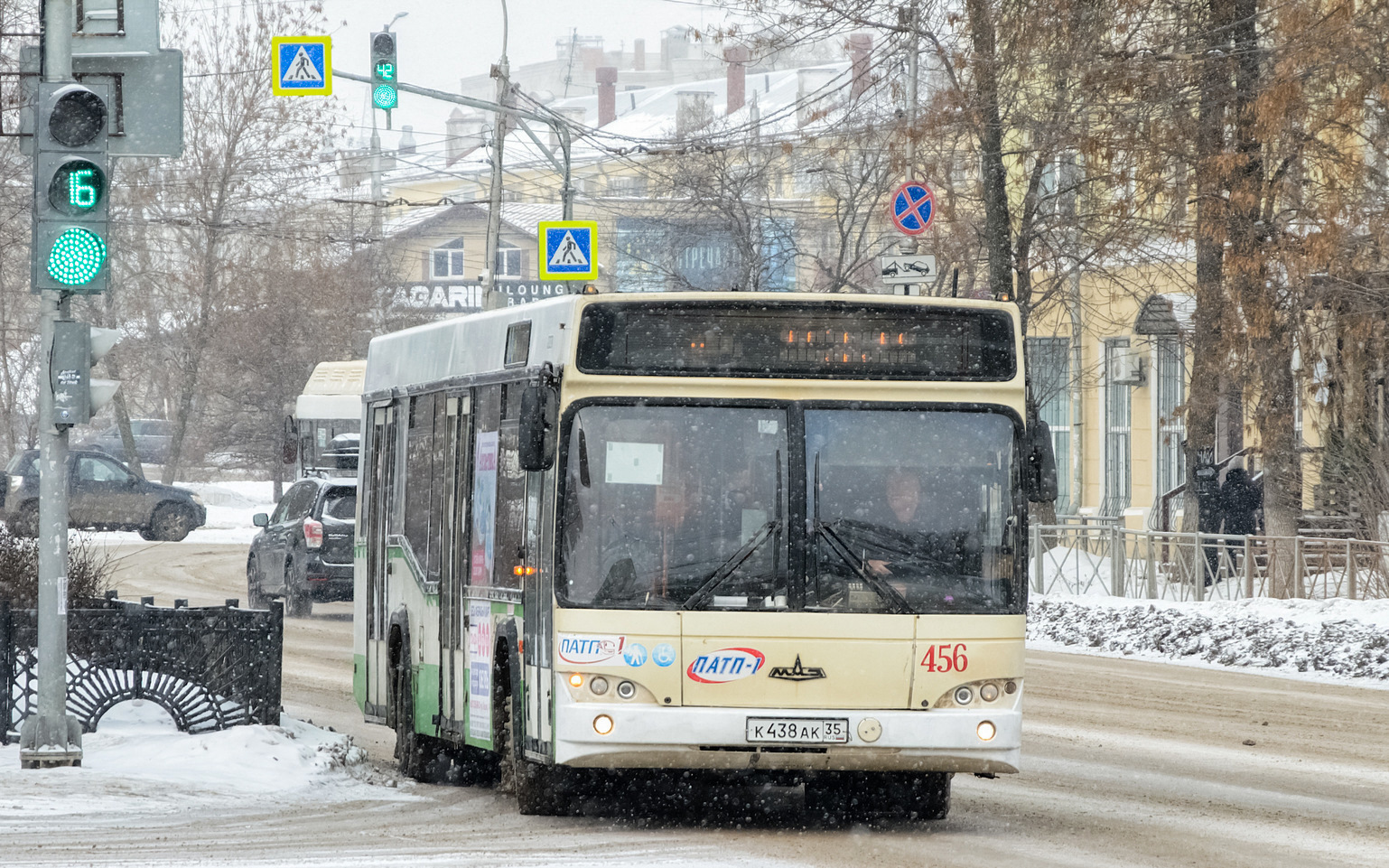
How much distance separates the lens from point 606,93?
114375 mm

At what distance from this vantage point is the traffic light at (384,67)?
1090 inches

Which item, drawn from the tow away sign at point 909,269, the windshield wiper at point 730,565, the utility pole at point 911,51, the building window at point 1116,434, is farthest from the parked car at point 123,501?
the windshield wiper at point 730,565

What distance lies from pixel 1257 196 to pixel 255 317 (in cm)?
3477

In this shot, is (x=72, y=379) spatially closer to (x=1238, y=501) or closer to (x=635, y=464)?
(x=635, y=464)

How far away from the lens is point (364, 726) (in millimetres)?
15312

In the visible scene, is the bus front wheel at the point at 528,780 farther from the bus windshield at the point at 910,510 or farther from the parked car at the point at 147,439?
the parked car at the point at 147,439

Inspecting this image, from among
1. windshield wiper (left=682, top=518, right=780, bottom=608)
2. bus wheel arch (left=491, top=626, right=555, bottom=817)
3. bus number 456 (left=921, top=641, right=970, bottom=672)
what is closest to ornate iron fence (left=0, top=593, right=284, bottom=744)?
bus wheel arch (left=491, top=626, right=555, bottom=817)

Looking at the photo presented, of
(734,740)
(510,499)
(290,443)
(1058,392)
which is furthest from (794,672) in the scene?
(290,443)

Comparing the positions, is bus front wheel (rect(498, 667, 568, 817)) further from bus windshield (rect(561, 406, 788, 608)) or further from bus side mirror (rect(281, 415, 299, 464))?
bus side mirror (rect(281, 415, 299, 464))

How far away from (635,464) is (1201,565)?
15.1 metres

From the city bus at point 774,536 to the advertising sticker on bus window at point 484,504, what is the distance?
555 mm

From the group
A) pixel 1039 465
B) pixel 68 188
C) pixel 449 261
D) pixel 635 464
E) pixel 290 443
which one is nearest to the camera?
pixel 635 464

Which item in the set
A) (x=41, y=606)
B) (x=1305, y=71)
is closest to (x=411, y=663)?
(x=41, y=606)

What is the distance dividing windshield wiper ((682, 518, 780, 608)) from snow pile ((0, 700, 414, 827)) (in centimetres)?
240
